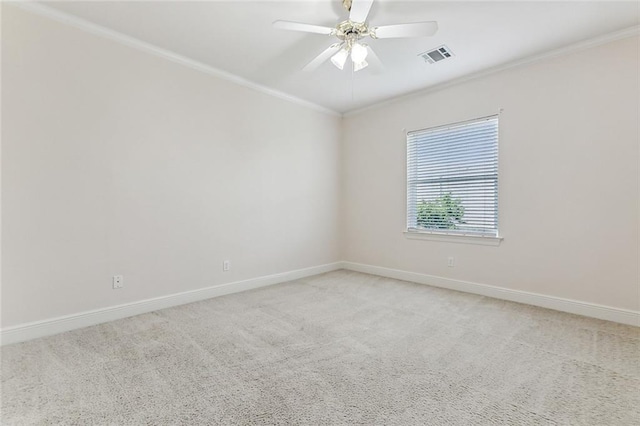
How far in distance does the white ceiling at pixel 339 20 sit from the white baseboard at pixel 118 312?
2.56 meters

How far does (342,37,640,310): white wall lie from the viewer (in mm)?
2709

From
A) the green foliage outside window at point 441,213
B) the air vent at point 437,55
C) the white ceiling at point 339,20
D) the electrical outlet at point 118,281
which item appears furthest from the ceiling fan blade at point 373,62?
the electrical outlet at point 118,281

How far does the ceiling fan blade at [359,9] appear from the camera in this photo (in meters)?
1.99

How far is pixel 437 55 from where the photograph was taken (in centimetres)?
312

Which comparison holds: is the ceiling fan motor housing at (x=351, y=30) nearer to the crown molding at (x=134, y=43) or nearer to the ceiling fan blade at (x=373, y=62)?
the ceiling fan blade at (x=373, y=62)

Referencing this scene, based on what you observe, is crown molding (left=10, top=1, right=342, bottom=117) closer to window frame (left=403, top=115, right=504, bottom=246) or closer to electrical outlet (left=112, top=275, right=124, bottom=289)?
window frame (left=403, top=115, right=504, bottom=246)

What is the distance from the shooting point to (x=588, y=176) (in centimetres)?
287

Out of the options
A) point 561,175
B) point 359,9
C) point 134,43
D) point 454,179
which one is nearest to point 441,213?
point 454,179

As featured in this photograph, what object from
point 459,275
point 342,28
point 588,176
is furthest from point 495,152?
point 342,28

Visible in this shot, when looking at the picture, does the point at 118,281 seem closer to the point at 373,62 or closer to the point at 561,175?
the point at 373,62

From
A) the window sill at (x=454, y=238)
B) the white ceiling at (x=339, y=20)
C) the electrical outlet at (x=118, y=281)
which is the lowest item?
the electrical outlet at (x=118, y=281)

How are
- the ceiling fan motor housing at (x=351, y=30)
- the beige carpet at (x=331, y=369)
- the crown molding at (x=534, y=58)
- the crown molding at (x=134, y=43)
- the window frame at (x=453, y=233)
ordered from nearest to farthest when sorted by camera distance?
the beige carpet at (x=331, y=369)
the ceiling fan motor housing at (x=351, y=30)
the crown molding at (x=134, y=43)
the crown molding at (x=534, y=58)
the window frame at (x=453, y=233)

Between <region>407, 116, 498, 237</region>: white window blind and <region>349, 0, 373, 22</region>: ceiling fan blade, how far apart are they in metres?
2.17

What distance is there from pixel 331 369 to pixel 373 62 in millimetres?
2523
